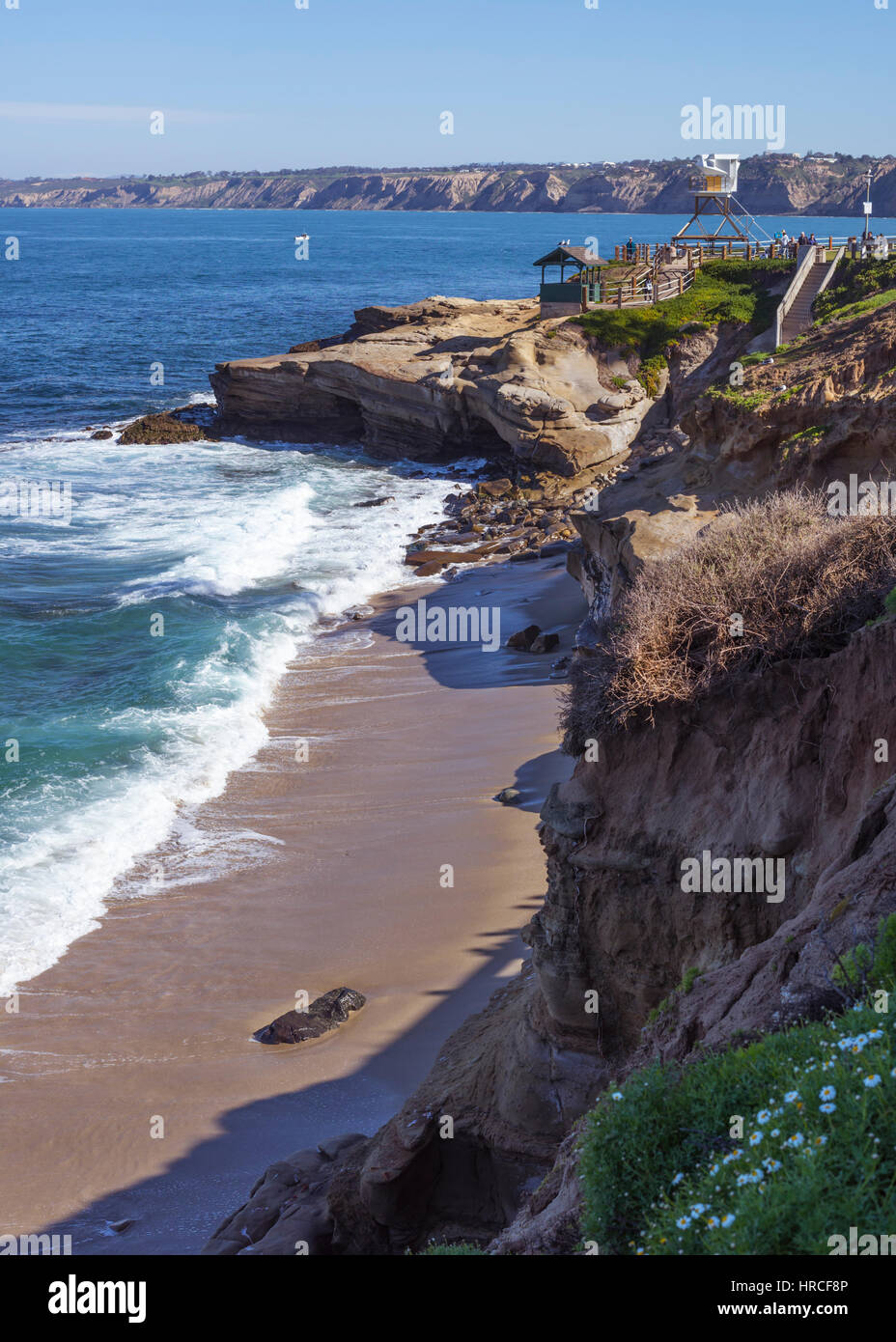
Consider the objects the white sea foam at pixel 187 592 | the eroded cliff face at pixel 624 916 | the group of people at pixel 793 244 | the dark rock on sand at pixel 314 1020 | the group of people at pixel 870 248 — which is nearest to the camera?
the eroded cliff face at pixel 624 916

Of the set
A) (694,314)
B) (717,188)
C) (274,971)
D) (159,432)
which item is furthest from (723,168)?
(274,971)

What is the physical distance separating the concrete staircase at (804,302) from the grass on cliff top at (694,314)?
2353mm

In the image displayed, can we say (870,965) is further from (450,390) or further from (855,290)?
(450,390)

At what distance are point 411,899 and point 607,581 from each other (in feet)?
26.6

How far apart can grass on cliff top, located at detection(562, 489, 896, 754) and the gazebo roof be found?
35725 millimetres

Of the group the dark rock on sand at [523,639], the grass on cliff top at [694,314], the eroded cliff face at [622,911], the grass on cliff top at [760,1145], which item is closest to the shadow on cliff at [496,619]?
the dark rock on sand at [523,639]

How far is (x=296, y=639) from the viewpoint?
23953mm

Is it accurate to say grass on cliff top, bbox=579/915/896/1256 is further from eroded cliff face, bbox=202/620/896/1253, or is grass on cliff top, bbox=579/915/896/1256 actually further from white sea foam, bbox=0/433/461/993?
white sea foam, bbox=0/433/461/993

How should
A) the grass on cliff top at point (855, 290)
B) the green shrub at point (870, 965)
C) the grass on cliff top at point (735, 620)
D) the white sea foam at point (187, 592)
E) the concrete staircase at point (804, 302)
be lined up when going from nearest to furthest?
the green shrub at point (870, 965) → the grass on cliff top at point (735, 620) → the white sea foam at point (187, 592) → the grass on cliff top at point (855, 290) → the concrete staircase at point (804, 302)

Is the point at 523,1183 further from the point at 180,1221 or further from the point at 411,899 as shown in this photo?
the point at 411,899

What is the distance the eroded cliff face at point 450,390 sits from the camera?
118ft

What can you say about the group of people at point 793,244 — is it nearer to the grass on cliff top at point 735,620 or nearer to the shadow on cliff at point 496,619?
the shadow on cliff at point 496,619

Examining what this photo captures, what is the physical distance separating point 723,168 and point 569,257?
955 centimetres
